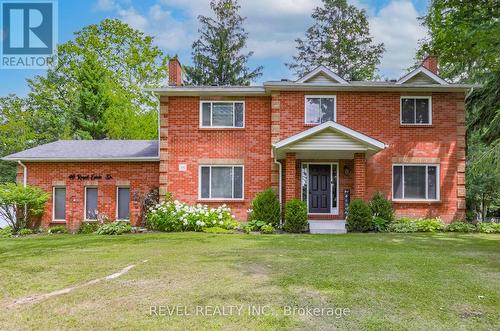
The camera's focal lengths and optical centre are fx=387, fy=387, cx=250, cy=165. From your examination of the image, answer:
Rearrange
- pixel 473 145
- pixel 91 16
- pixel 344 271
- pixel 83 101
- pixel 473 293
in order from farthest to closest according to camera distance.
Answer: pixel 91 16
pixel 83 101
pixel 473 145
pixel 344 271
pixel 473 293

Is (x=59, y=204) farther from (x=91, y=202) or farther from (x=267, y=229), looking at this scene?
(x=267, y=229)

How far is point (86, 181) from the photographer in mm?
16844

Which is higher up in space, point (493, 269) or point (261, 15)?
point (261, 15)

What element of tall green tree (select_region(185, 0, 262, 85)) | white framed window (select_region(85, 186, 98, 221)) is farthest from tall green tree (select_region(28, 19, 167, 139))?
white framed window (select_region(85, 186, 98, 221))

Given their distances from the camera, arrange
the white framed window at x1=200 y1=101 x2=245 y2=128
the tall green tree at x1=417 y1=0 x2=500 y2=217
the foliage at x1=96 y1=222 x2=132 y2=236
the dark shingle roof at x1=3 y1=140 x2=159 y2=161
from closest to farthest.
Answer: the tall green tree at x1=417 y1=0 x2=500 y2=217
the foliage at x1=96 y1=222 x2=132 y2=236
the white framed window at x1=200 y1=101 x2=245 y2=128
the dark shingle roof at x1=3 y1=140 x2=159 y2=161

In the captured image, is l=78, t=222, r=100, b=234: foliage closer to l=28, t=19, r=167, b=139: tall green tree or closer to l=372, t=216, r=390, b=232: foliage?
l=372, t=216, r=390, b=232: foliage

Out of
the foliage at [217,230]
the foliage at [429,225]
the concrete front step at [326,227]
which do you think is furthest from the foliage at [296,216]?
the foliage at [429,225]

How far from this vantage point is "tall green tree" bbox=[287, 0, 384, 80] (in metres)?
36.2

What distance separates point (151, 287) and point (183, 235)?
7.67 metres

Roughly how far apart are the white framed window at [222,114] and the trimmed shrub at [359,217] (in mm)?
5666

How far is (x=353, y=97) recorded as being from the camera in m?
16.1

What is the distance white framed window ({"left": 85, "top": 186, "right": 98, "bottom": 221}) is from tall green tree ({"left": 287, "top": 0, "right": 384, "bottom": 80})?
26.2 m

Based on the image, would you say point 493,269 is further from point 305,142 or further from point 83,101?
point 83,101

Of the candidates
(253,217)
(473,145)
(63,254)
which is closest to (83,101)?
(253,217)
